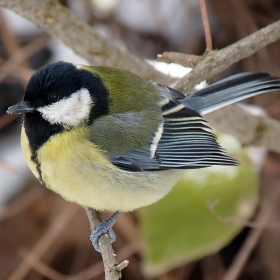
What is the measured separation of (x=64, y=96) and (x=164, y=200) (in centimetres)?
62

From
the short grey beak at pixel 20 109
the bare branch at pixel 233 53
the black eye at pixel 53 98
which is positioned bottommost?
the bare branch at pixel 233 53

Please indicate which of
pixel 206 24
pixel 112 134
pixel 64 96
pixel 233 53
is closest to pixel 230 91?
pixel 233 53

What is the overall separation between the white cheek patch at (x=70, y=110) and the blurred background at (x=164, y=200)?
1.71ft

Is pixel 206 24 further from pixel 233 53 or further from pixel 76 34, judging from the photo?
pixel 76 34

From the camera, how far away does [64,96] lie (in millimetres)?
1281

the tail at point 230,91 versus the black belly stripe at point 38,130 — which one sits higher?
the black belly stripe at point 38,130

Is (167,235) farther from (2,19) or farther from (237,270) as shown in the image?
(2,19)

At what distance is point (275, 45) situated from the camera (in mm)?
2297

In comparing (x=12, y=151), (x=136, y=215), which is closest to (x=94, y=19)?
(x=12, y=151)

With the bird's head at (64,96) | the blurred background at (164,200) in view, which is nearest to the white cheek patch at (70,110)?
the bird's head at (64,96)

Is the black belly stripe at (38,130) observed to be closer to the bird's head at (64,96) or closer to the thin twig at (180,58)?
the bird's head at (64,96)

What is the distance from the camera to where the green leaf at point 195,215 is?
163 centimetres

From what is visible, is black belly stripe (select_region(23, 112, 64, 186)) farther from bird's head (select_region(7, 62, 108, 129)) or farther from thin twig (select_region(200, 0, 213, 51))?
thin twig (select_region(200, 0, 213, 51))

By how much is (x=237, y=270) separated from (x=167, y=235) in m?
0.32
